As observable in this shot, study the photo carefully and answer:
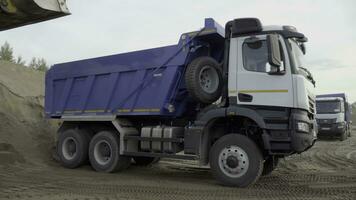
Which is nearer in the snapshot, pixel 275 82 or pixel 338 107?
pixel 275 82

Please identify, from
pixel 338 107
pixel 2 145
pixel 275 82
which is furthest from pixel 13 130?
pixel 338 107

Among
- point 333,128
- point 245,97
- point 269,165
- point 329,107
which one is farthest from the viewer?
point 329,107

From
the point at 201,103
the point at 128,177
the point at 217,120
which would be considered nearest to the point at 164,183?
the point at 128,177

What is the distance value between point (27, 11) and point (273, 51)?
437 cm

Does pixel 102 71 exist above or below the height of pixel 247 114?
above

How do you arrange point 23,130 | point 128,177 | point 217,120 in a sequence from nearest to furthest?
point 217,120, point 128,177, point 23,130

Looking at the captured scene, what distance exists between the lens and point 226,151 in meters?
7.96

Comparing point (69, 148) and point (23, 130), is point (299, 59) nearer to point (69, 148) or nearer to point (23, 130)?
point (69, 148)

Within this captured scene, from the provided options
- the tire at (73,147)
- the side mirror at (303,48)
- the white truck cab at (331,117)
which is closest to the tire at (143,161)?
the tire at (73,147)

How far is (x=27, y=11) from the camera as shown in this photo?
4934 millimetres

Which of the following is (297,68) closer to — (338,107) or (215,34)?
(215,34)

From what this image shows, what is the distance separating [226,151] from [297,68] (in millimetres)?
2123

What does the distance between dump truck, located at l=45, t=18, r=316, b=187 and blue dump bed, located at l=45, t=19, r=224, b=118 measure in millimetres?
23

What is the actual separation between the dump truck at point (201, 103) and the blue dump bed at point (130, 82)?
2 cm
